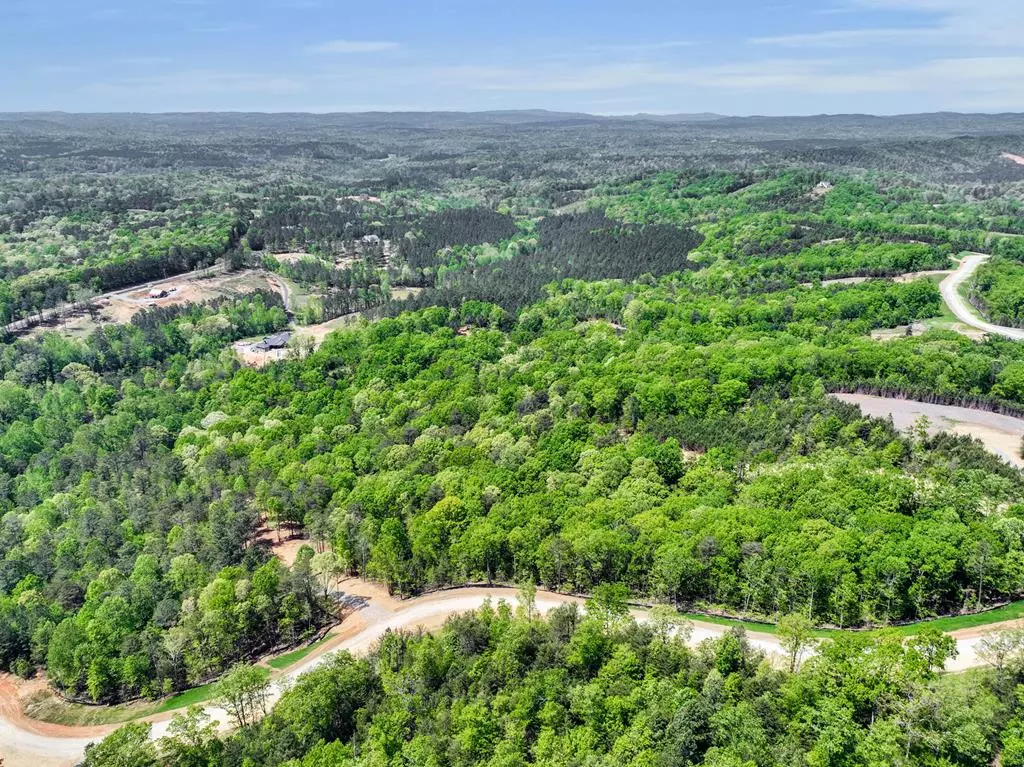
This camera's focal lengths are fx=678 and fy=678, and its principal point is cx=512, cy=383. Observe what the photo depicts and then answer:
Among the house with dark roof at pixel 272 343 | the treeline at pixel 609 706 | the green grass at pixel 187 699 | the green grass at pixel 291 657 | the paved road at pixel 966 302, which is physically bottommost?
the green grass at pixel 187 699

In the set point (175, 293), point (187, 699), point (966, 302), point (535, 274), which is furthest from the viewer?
point (535, 274)

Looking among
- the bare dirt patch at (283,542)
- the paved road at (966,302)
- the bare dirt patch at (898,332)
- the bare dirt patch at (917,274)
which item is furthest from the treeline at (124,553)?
the bare dirt patch at (917,274)

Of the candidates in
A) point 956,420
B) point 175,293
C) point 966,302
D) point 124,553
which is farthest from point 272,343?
point 966,302

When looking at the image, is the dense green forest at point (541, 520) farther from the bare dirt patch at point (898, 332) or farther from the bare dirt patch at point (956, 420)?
the bare dirt patch at point (956, 420)

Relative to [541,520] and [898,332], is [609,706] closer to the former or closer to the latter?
[541,520]

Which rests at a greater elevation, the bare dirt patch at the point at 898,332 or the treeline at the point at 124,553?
the bare dirt patch at the point at 898,332

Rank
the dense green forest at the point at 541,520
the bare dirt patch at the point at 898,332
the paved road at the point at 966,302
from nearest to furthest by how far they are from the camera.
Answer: the dense green forest at the point at 541,520 → the bare dirt patch at the point at 898,332 → the paved road at the point at 966,302

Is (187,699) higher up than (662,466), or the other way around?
(662,466)
